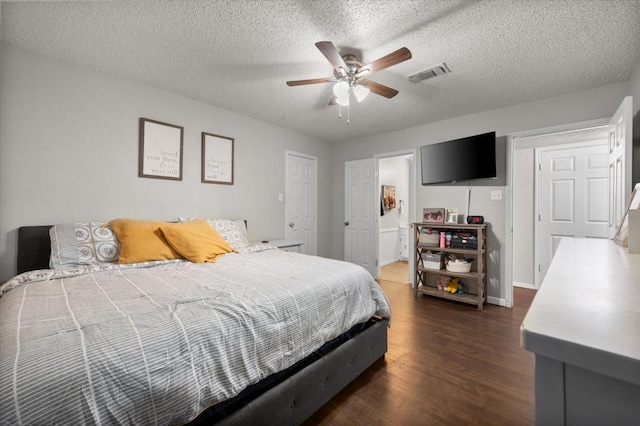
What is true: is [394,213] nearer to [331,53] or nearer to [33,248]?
[331,53]

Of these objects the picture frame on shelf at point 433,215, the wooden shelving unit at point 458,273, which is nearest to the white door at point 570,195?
the wooden shelving unit at point 458,273

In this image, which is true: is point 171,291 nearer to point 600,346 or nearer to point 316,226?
point 600,346

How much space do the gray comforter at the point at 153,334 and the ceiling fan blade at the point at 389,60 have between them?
4.91 ft

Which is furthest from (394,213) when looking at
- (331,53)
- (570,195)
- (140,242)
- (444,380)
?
(140,242)

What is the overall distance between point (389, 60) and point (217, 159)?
2.34m

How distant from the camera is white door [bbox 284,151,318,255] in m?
4.23

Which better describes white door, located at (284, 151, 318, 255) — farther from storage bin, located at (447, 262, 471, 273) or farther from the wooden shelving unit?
storage bin, located at (447, 262, 471, 273)

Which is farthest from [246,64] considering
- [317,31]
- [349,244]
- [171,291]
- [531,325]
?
[349,244]

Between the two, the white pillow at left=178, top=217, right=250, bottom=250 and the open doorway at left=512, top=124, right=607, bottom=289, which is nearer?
the white pillow at left=178, top=217, right=250, bottom=250

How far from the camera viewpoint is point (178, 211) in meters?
2.99

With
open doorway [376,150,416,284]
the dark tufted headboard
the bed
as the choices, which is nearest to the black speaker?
open doorway [376,150,416,284]

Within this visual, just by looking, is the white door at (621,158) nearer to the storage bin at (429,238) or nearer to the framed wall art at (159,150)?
the storage bin at (429,238)

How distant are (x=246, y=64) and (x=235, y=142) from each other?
4.39 ft

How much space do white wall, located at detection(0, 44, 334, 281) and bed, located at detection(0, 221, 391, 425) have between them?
0.94ft
